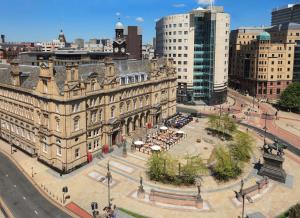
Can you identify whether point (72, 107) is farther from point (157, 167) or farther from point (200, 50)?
point (200, 50)

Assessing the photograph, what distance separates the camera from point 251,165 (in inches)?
2692

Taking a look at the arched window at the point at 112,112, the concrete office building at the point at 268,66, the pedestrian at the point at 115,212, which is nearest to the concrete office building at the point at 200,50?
the concrete office building at the point at 268,66

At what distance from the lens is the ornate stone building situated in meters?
62.5

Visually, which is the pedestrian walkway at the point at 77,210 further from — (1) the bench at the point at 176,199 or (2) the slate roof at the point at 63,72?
(2) the slate roof at the point at 63,72

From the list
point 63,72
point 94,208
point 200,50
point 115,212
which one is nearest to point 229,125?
point 115,212

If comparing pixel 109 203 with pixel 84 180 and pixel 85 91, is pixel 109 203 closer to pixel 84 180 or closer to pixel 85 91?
pixel 84 180

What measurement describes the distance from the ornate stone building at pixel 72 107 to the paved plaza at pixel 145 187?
3.99 m

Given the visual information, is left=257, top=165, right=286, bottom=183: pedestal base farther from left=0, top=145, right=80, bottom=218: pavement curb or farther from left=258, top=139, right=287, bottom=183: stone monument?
left=0, top=145, right=80, bottom=218: pavement curb

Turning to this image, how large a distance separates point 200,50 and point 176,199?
321ft

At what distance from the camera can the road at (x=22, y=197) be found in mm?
49062

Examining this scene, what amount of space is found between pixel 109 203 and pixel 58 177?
688 inches

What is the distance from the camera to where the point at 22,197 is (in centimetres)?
5403

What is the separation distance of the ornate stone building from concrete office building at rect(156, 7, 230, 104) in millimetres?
46529

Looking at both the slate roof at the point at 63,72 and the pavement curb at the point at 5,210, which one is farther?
the slate roof at the point at 63,72
